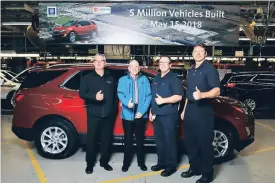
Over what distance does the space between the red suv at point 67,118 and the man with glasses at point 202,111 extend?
2.83ft

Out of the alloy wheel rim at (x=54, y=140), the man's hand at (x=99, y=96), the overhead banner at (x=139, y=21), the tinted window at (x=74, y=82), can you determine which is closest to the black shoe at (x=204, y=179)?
the man's hand at (x=99, y=96)

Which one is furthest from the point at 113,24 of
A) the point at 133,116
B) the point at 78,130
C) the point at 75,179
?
the point at 75,179

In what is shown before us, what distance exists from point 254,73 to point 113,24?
5.37 m

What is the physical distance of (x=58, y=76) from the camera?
17.1ft

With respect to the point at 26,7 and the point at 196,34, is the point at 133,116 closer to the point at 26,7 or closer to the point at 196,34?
the point at 196,34

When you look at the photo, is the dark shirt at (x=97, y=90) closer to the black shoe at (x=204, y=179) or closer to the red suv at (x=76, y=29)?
the black shoe at (x=204, y=179)

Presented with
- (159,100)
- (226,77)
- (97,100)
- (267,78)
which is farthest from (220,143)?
(267,78)

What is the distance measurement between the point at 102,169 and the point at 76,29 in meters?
3.85

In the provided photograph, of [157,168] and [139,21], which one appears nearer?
[157,168]

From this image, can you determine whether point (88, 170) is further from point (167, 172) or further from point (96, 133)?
point (167, 172)

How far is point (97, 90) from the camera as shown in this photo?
166 inches

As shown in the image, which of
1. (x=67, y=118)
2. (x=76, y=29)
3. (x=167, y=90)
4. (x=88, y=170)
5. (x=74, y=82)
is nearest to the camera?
(x=167, y=90)

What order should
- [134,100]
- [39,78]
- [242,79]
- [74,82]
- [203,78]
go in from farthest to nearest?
[242,79]
[39,78]
[74,82]
[134,100]
[203,78]

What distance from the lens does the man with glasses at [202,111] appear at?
3.84m
